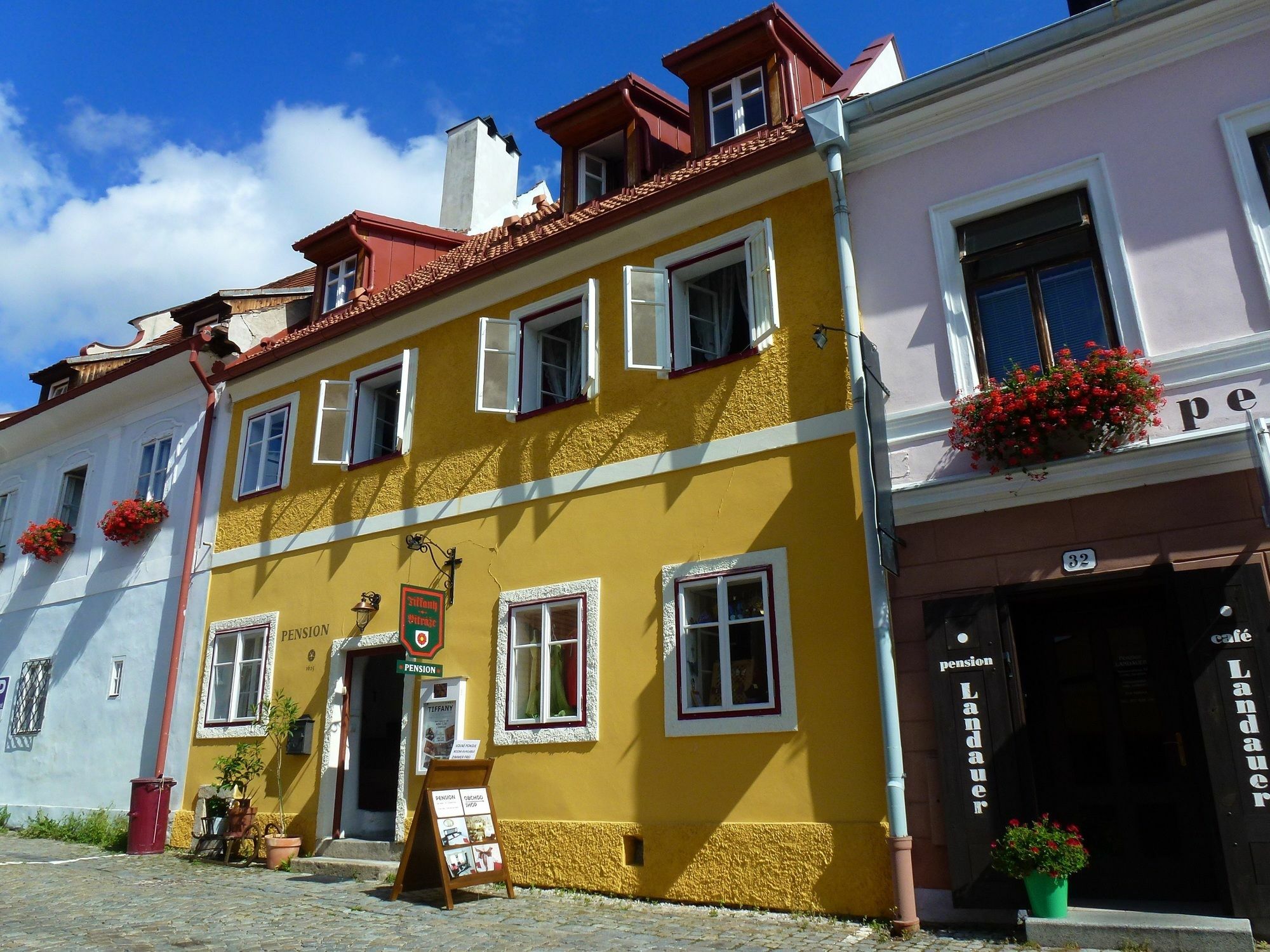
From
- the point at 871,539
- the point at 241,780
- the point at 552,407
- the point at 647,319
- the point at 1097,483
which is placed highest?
the point at 647,319

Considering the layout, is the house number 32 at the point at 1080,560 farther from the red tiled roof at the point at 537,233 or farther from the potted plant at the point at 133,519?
the potted plant at the point at 133,519

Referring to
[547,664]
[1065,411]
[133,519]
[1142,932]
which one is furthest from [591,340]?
[133,519]

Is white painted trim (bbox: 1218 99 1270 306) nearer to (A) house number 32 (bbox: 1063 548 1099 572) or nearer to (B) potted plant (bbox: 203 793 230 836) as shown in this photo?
(A) house number 32 (bbox: 1063 548 1099 572)

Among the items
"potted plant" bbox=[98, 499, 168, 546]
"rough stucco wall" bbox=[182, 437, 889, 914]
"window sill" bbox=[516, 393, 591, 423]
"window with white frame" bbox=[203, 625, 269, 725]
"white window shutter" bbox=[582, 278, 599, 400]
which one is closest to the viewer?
"rough stucco wall" bbox=[182, 437, 889, 914]

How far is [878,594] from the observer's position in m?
7.89

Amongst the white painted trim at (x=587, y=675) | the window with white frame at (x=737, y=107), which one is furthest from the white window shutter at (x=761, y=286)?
the white painted trim at (x=587, y=675)

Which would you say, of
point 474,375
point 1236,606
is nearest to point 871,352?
point 1236,606

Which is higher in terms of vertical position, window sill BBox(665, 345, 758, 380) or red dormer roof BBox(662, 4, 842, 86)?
red dormer roof BBox(662, 4, 842, 86)

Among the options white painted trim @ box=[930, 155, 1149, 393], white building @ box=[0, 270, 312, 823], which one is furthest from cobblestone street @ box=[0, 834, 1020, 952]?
white painted trim @ box=[930, 155, 1149, 393]

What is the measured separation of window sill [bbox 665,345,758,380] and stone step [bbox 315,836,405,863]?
5.47m

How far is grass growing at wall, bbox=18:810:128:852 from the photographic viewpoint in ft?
42.6

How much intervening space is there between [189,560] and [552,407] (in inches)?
253

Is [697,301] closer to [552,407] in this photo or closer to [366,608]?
[552,407]

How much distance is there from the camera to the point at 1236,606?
6.57 meters
